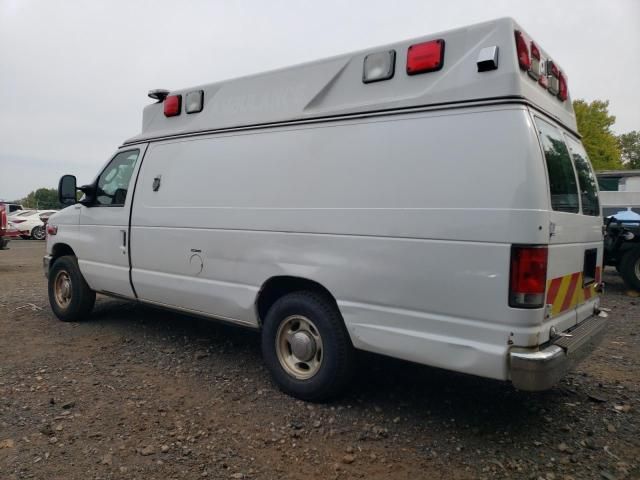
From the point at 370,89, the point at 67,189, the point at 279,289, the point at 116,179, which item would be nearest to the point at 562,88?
the point at 370,89

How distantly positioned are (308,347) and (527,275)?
171 centimetres

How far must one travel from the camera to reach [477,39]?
10.4 feet

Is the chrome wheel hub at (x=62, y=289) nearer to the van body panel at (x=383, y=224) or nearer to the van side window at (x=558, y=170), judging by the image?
the van body panel at (x=383, y=224)

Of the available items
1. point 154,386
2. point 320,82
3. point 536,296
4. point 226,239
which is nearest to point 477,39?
point 320,82

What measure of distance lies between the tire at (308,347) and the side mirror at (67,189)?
10.5 ft

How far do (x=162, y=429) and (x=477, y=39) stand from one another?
326cm

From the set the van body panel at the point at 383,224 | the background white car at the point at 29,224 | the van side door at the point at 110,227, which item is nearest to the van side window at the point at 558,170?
the van body panel at the point at 383,224

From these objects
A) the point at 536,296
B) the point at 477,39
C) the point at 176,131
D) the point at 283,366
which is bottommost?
the point at 283,366

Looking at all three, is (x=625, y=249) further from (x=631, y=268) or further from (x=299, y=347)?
(x=299, y=347)

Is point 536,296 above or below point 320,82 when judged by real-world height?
below

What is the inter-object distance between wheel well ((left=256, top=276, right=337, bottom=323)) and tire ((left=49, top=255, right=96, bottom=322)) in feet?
9.36

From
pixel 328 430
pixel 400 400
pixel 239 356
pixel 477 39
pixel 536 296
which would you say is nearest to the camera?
pixel 536 296

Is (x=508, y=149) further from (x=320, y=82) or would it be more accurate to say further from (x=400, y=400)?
(x=400, y=400)

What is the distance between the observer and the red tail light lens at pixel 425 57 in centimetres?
330
